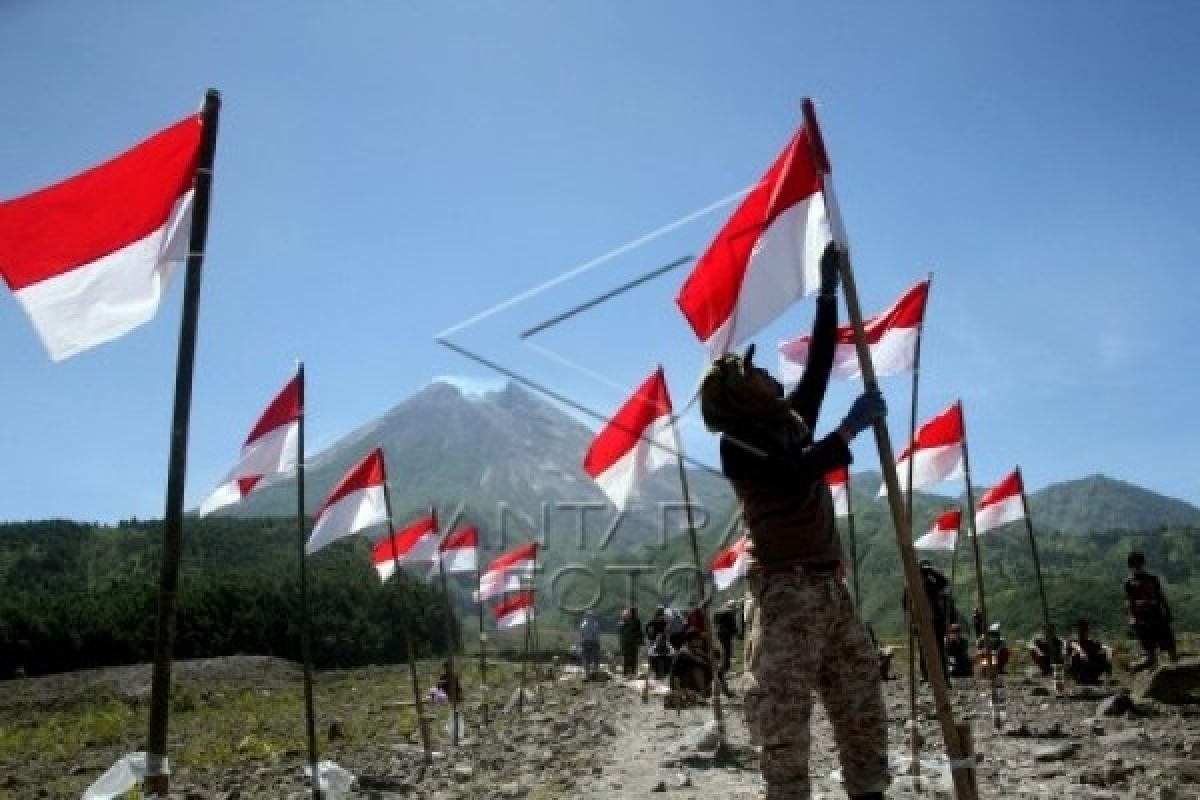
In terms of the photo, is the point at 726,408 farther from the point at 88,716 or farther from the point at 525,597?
the point at 88,716

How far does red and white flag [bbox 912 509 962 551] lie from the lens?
19203 millimetres

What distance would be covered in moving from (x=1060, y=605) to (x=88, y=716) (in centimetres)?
8355

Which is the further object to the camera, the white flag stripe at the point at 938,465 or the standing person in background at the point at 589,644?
the standing person in background at the point at 589,644

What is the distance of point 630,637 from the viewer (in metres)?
31.4

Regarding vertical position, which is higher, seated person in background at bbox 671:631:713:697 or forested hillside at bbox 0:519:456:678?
forested hillside at bbox 0:519:456:678

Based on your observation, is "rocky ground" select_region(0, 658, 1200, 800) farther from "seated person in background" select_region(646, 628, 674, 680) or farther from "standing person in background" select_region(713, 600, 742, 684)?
"standing person in background" select_region(713, 600, 742, 684)

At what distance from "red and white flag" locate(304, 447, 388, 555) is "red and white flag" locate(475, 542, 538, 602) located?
44.0 ft

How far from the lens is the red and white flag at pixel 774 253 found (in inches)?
251

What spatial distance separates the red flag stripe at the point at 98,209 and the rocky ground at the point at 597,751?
6.45m

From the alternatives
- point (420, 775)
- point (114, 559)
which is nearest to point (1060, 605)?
point (420, 775)

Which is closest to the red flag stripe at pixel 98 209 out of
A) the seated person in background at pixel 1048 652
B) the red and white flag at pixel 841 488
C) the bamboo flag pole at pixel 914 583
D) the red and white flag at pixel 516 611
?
the bamboo flag pole at pixel 914 583

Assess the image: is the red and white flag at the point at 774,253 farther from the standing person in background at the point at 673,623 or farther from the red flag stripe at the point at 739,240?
the standing person in background at the point at 673,623

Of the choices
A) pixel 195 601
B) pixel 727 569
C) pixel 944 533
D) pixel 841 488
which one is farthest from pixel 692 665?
pixel 195 601

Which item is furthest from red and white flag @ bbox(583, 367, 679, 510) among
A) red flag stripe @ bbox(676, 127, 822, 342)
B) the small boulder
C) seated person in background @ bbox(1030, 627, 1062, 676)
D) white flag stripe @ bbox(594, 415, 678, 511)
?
seated person in background @ bbox(1030, 627, 1062, 676)
